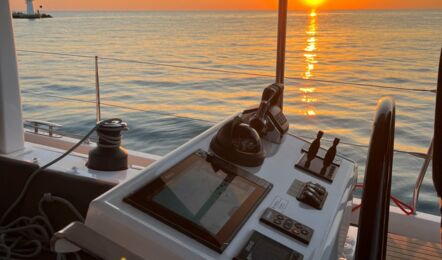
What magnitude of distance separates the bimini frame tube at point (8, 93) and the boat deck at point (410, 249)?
1.30 meters

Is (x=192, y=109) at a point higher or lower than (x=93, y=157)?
lower

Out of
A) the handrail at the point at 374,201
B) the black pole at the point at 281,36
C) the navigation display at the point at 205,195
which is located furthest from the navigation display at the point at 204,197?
the black pole at the point at 281,36

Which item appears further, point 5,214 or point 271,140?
point 5,214

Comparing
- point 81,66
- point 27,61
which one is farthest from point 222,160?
point 27,61

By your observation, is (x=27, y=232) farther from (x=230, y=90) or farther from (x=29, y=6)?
(x=29, y=6)

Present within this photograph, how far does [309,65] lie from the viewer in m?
11.9

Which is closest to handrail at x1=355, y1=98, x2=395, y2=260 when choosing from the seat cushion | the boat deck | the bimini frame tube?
the seat cushion

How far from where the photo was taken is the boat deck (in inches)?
66.7

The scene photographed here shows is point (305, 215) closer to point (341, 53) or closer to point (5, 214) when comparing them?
point (5, 214)

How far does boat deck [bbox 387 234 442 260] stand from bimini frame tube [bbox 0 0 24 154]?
1.30 metres

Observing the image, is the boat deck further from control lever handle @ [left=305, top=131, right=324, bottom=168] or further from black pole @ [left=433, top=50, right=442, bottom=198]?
control lever handle @ [left=305, top=131, right=324, bottom=168]

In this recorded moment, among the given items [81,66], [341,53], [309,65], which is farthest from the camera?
[341,53]

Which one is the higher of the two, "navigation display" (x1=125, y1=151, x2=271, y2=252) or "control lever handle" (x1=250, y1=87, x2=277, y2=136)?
"control lever handle" (x1=250, y1=87, x2=277, y2=136)

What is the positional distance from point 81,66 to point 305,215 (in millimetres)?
9548
